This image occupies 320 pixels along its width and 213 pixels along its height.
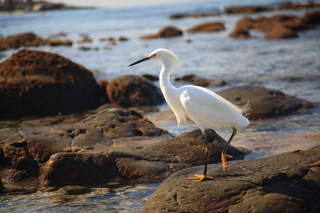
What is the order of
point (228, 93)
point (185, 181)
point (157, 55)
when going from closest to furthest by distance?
point (185, 181) < point (157, 55) < point (228, 93)

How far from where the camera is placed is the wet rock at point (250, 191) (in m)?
3.71

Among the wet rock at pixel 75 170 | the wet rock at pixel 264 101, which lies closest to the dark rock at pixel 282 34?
the wet rock at pixel 264 101

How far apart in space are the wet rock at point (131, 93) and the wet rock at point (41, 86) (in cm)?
64

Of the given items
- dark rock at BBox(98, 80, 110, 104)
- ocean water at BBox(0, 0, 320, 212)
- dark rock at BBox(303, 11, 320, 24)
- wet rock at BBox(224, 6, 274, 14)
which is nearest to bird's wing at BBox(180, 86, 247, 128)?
ocean water at BBox(0, 0, 320, 212)

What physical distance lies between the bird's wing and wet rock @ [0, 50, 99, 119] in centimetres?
563

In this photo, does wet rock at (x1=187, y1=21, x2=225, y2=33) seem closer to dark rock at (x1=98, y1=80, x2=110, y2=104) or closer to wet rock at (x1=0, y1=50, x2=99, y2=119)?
dark rock at (x1=98, y1=80, x2=110, y2=104)

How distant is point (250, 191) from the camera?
386 cm

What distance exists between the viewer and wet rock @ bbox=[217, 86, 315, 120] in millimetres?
8258

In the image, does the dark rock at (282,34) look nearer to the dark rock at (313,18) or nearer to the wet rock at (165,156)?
the dark rock at (313,18)

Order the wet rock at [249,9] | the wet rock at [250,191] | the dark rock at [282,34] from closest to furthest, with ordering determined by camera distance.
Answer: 1. the wet rock at [250,191]
2. the dark rock at [282,34]
3. the wet rock at [249,9]

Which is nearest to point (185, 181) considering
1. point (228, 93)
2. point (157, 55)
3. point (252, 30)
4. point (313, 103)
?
point (157, 55)

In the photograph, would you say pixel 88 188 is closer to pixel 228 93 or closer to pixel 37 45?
pixel 228 93

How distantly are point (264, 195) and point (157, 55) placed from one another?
89.8 inches

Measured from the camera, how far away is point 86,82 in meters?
10.0
